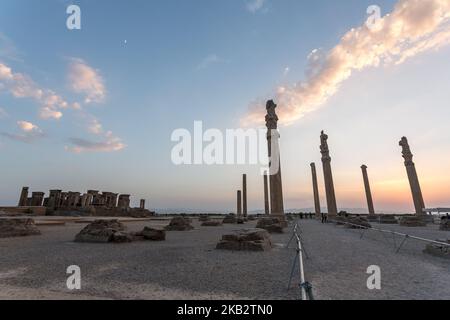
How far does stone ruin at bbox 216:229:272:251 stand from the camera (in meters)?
9.54

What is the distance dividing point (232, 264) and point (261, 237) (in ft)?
11.0

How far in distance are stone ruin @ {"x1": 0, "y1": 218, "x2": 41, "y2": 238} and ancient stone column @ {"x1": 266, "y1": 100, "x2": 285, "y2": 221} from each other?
16843 millimetres

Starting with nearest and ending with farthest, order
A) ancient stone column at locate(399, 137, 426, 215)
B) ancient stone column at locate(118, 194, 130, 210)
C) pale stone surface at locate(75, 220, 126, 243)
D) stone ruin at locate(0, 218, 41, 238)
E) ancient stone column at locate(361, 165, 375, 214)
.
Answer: pale stone surface at locate(75, 220, 126, 243) < stone ruin at locate(0, 218, 41, 238) < ancient stone column at locate(399, 137, 426, 215) < ancient stone column at locate(361, 165, 375, 214) < ancient stone column at locate(118, 194, 130, 210)

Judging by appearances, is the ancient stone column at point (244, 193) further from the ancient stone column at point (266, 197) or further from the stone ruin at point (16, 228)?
the stone ruin at point (16, 228)

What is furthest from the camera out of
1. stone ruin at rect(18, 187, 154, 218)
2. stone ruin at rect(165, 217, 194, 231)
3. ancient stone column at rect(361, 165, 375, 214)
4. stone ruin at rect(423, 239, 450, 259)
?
ancient stone column at rect(361, 165, 375, 214)

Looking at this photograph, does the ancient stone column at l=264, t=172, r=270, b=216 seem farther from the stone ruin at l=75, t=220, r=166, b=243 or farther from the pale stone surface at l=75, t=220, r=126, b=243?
the pale stone surface at l=75, t=220, r=126, b=243

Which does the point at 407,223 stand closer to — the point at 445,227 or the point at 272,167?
the point at 445,227

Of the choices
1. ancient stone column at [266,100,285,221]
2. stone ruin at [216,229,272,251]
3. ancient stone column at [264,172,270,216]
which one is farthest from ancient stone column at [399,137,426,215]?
stone ruin at [216,229,272,251]

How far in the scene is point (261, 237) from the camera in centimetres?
1005

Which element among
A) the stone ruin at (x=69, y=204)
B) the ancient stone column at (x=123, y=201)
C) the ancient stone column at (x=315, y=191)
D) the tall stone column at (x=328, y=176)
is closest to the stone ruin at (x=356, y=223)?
the tall stone column at (x=328, y=176)

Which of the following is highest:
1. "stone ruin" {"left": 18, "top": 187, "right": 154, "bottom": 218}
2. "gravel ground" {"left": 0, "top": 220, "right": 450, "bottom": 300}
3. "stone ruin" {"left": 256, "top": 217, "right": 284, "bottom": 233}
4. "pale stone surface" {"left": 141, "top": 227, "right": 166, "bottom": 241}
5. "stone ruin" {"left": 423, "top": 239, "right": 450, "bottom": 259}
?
"stone ruin" {"left": 18, "top": 187, "right": 154, "bottom": 218}

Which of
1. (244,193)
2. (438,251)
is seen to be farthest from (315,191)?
(438,251)

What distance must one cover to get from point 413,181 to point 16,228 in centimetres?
4082

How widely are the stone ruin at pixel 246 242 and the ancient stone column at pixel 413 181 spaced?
103 ft
